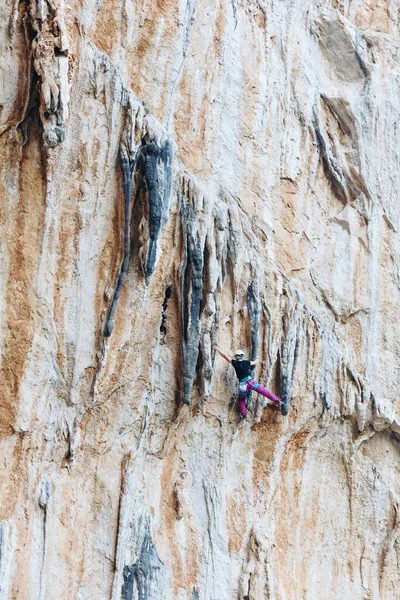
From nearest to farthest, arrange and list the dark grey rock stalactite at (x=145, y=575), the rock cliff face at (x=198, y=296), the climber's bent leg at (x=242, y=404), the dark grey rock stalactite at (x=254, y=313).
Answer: the rock cliff face at (x=198, y=296)
the dark grey rock stalactite at (x=145, y=575)
the climber's bent leg at (x=242, y=404)
the dark grey rock stalactite at (x=254, y=313)

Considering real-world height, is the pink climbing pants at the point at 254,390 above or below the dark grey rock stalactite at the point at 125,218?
below

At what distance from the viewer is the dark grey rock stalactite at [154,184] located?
6.29 m

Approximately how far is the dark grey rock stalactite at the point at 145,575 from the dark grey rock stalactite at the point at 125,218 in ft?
6.25

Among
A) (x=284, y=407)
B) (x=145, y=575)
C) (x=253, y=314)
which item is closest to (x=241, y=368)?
(x=253, y=314)

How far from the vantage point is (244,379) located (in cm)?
683

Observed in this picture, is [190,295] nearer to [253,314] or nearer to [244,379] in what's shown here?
[253,314]

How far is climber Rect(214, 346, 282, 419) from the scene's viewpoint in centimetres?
679

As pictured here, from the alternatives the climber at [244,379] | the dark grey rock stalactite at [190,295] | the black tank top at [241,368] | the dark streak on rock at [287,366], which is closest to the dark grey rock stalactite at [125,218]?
the dark grey rock stalactite at [190,295]

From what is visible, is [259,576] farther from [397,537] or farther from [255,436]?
[397,537]

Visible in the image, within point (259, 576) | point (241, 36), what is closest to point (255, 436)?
point (259, 576)

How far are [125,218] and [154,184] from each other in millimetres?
362

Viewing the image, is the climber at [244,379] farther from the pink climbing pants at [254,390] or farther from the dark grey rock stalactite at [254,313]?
the dark grey rock stalactite at [254,313]

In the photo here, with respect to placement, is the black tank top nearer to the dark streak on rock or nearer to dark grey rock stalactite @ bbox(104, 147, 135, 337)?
the dark streak on rock

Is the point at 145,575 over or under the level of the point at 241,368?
under
